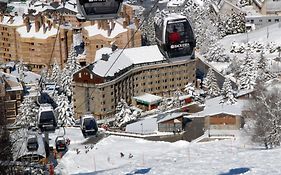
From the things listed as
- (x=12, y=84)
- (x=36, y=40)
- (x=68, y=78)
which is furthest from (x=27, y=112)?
(x=36, y=40)

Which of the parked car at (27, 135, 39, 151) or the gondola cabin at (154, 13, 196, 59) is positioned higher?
the gondola cabin at (154, 13, 196, 59)

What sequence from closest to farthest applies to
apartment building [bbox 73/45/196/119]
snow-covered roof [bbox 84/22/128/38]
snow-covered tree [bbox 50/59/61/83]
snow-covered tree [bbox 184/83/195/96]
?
apartment building [bbox 73/45/196/119] < snow-covered tree [bbox 184/83/195/96] < snow-covered tree [bbox 50/59/61/83] < snow-covered roof [bbox 84/22/128/38]

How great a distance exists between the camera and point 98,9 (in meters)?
6.05

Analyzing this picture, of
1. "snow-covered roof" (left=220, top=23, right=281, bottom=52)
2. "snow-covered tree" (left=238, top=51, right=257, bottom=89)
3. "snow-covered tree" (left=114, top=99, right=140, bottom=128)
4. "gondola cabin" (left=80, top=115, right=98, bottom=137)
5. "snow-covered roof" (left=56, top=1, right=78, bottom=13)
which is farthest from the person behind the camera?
"snow-covered roof" (left=56, top=1, right=78, bottom=13)

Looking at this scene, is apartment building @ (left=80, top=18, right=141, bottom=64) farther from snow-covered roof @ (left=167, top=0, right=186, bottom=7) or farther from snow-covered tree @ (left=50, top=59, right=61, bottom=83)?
snow-covered roof @ (left=167, top=0, right=186, bottom=7)

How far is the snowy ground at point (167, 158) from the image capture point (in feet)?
30.7

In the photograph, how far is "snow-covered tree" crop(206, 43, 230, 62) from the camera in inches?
1129

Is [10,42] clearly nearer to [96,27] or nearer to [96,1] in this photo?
[96,27]

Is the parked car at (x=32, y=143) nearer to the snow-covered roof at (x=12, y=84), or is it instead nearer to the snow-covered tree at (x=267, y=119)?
the snow-covered tree at (x=267, y=119)

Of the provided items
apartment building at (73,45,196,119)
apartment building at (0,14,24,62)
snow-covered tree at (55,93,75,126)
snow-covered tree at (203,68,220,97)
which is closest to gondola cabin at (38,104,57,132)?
snow-covered tree at (55,93,75,126)

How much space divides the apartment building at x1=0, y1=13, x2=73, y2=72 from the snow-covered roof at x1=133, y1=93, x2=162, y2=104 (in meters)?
7.46

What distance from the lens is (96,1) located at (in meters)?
5.98

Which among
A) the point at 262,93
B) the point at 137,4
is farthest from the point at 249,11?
the point at 262,93

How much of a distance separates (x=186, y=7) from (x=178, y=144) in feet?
74.6
